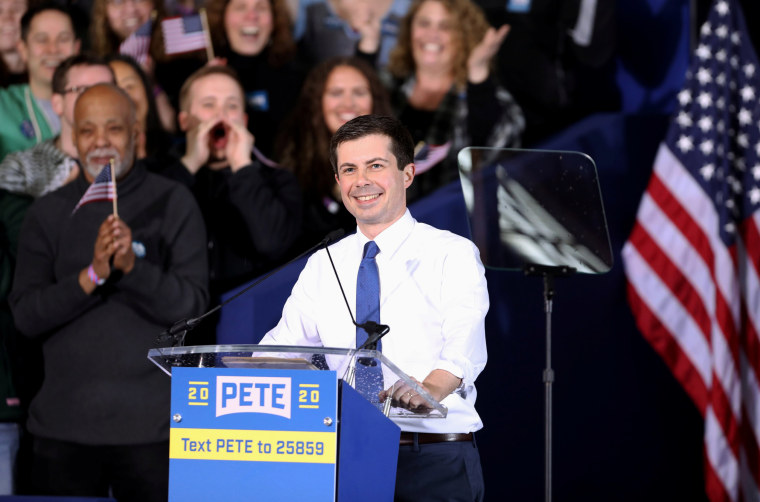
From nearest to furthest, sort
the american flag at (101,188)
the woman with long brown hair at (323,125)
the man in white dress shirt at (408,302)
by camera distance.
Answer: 1. the man in white dress shirt at (408,302)
2. the american flag at (101,188)
3. the woman with long brown hair at (323,125)

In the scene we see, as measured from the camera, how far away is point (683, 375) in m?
4.33

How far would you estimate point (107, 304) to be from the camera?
3674 millimetres

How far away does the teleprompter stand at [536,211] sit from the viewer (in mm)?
3664

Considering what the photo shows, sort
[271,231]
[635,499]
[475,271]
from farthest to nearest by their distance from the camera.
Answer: [635,499] → [271,231] → [475,271]

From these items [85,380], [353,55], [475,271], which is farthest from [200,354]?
[353,55]

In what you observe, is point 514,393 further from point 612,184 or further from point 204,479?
point 204,479

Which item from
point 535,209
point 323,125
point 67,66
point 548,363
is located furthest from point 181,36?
point 548,363

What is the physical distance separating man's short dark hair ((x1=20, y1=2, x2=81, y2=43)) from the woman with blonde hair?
4.57 feet

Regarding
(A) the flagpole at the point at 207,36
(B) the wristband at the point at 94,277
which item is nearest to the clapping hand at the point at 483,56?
(A) the flagpole at the point at 207,36

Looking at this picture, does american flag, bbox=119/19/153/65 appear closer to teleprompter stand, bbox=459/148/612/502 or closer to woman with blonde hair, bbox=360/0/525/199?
woman with blonde hair, bbox=360/0/525/199

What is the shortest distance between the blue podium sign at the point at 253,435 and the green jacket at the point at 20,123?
9.09 feet

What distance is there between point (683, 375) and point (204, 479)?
2.87 meters

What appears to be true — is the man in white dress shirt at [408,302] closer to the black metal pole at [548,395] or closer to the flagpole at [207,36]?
the black metal pole at [548,395]

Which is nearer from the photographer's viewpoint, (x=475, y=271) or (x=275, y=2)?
(x=475, y=271)
